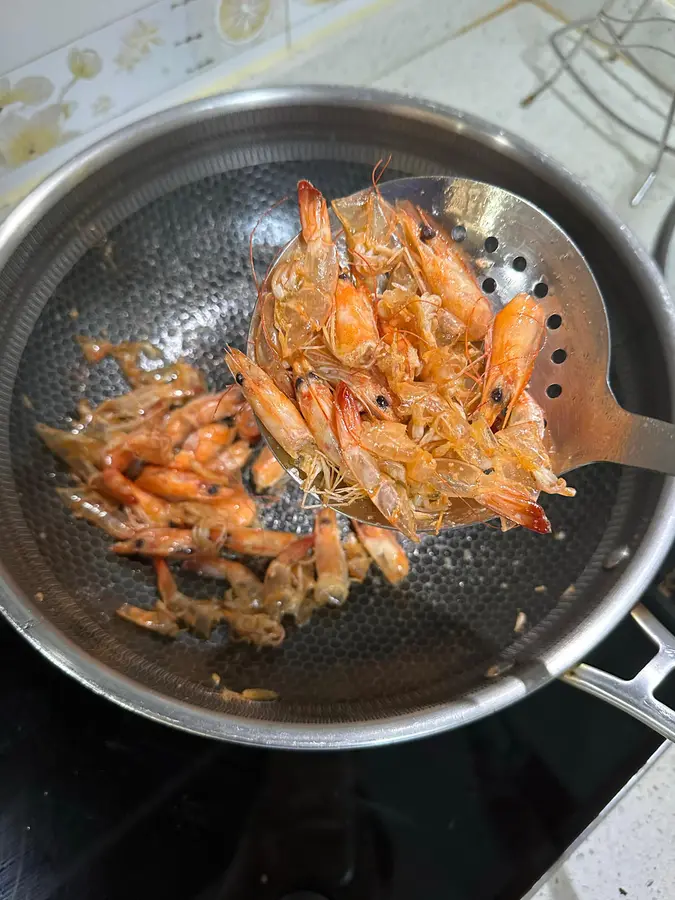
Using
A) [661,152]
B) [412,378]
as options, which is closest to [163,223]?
[412,378]

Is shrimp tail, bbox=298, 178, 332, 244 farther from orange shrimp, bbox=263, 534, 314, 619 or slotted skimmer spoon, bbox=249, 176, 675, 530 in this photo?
orange shrimp, bbox=263, 534, 314, 619

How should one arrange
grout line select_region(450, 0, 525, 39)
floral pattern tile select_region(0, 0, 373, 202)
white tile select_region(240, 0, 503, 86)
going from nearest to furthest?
floral pattern tile select_region(0, 0, 373, 202) → white tile select_region(240, 0, 503, 86) → grout line select_region(450, 0, 525, 39)

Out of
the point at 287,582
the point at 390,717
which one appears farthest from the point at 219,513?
the point at 390,717

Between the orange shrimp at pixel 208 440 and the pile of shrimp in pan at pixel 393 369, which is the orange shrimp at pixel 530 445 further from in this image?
the orange shrimp at pixel 208 440

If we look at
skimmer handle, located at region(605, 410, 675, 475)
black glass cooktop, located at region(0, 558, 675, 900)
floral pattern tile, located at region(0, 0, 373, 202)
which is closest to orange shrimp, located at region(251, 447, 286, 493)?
black glass cooktop, located at region(0, 558, 675, 900)

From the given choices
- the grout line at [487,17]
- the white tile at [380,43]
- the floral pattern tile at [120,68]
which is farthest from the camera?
the grout line at [487,17]

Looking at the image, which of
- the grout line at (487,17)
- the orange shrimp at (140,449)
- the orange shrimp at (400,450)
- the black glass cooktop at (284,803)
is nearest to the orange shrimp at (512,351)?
the orange shrimp at (400,450)
